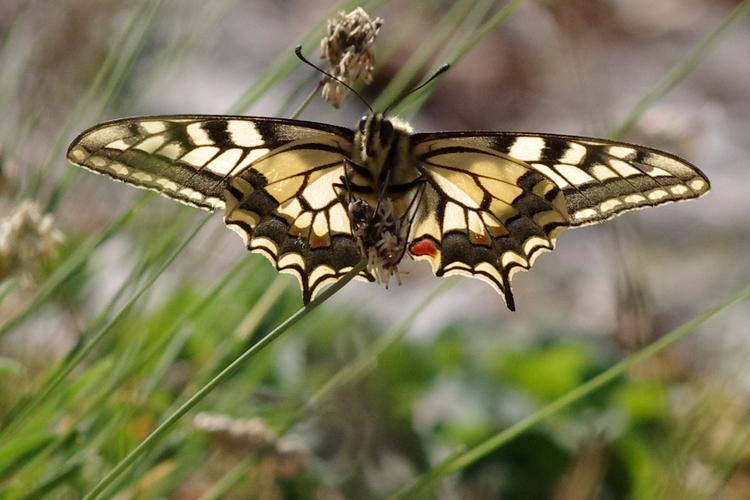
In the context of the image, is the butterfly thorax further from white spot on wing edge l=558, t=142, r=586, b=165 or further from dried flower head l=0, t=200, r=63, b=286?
dried flower head l=0, t=200, r=63, b=286

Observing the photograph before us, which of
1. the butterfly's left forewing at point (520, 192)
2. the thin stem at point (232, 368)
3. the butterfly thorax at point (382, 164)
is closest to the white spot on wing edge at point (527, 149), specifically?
the butterfly's left forewing at point (520, 192)

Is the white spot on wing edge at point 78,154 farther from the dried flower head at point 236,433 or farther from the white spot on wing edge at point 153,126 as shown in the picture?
the dried flower head at point 236,433

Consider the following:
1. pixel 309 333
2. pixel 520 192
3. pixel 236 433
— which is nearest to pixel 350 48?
pixel 520 192

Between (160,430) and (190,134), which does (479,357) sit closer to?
(190,134)

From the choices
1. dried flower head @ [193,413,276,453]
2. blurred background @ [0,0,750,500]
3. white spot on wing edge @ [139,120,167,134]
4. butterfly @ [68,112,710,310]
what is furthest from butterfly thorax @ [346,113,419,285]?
dried flower head @ [193,413,276,453]

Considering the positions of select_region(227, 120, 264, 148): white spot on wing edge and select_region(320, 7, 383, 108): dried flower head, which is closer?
select_region(320, 7, 383, 108): dried flower head

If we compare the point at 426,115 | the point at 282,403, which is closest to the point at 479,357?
the point at 282,403
